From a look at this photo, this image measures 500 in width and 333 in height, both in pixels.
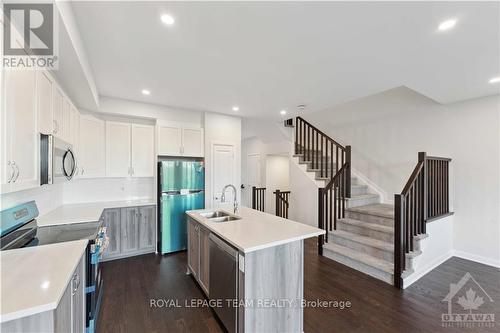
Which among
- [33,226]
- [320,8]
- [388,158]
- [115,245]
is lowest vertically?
[115,245]

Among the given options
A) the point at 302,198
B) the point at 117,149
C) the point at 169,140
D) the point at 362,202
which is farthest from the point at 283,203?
the point at 117,149

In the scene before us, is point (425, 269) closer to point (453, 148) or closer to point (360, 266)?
point (360, 266)

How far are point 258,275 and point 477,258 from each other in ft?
13.5

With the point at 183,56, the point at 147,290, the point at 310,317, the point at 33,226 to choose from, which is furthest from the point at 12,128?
the point at 310,317

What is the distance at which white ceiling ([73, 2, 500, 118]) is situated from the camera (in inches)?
66.1

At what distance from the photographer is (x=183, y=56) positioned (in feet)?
7.73

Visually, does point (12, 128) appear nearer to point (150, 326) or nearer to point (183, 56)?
point (183, 56)

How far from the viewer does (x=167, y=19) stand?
1.78 m

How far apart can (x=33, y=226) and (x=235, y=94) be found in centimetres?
295

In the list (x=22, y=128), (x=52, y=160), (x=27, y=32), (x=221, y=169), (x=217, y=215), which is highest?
(x=27, y=32)

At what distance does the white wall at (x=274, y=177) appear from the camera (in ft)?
22.5

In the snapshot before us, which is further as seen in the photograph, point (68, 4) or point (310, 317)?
point (310, 317)

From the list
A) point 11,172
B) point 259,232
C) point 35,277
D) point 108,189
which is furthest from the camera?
point 108,189

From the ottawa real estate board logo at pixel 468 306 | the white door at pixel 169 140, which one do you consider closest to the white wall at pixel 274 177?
the white door at pixel 169 140
